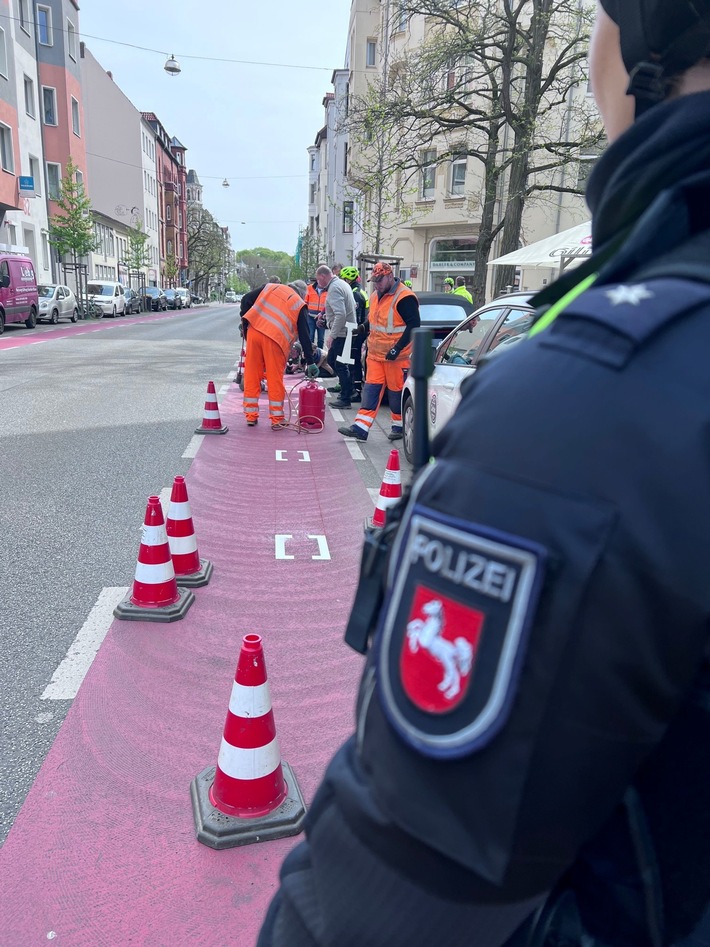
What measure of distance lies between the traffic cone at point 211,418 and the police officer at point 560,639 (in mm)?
8228

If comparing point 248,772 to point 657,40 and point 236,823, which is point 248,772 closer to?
point 236,823

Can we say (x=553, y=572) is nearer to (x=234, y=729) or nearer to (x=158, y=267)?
(x=234, y=729)

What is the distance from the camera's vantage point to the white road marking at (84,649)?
329 centimetres

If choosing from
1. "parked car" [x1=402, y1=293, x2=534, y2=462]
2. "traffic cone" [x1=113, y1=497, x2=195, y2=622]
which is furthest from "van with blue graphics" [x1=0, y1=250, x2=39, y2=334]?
"traffic cone" [x1=113, y1=497, x2=195, y2=622]

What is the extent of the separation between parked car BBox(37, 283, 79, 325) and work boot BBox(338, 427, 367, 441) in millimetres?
21123

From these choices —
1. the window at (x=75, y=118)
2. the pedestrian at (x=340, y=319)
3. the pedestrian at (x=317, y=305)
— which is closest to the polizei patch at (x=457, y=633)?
the pedestrian at (x=340, y=319)

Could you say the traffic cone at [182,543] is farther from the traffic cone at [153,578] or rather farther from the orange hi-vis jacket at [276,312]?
the orange hi-vis jacket at [276,312]

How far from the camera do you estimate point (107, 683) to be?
334cm

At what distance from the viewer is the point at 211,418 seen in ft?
29.1

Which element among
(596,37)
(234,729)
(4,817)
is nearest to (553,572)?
(596,37)

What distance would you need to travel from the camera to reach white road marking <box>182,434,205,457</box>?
7784 mm

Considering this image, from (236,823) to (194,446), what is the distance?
6.01m

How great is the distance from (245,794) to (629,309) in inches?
93.0

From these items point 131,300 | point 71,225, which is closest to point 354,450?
point 71,225
